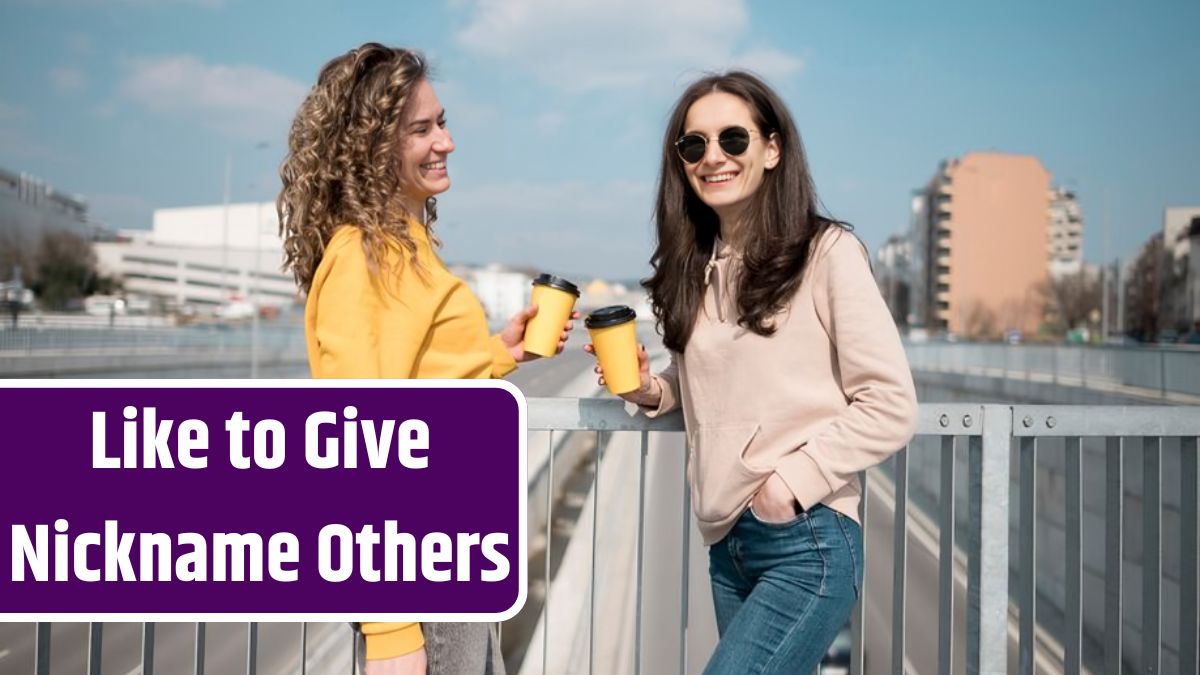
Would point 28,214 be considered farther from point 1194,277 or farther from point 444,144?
point 1194,277

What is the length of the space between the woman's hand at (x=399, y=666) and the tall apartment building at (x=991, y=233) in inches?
4331

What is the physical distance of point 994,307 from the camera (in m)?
108

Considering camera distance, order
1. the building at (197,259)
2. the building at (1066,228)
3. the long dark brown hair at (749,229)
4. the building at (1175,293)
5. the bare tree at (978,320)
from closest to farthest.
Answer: the long dark brown hair at (749,229), the building at (1175,293), the bare tree at (978,320), the building at (197,259), the building at (1066,228)

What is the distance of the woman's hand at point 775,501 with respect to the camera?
2164 mm

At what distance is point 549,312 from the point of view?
2.62 m

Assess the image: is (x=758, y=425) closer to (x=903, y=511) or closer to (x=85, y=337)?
(x=903, y=511)

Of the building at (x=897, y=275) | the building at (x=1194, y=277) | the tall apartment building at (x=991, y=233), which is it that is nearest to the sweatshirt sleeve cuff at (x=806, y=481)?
the building at (x=1194, y=277)

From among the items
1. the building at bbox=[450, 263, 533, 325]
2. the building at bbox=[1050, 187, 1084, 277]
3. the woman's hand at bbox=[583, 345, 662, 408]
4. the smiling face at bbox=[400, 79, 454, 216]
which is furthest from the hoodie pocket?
the building at bbox=[1050, 187, 1084, 277]

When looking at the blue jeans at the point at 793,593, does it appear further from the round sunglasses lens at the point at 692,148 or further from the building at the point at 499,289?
the building at the point at 499,289

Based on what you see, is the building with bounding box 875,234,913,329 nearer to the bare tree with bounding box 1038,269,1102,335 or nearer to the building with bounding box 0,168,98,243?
the bare tree with bounding box 1038,269,1102,335

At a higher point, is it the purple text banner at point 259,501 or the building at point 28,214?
the building at point 28,214

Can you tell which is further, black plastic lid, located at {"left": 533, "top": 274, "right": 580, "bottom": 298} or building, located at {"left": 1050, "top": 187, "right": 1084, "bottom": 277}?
building, located at {"left": 1050, "top": 187, "right": 1084, "bottom": 277}

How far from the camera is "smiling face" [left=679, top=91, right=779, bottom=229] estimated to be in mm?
2408

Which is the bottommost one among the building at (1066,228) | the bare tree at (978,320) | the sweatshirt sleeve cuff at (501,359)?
the sweatshirt sleeve cuff at (501,359)
